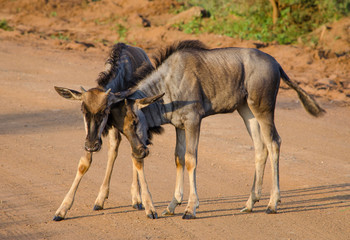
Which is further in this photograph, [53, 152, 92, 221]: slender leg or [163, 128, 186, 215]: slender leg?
[163, 128, 186, 215]: slender leg

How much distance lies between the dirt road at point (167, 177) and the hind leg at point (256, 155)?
0.64 ft

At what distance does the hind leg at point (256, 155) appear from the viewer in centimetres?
771

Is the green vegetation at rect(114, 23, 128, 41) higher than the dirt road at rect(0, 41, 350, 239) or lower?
lower

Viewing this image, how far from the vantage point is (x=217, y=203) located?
787cm

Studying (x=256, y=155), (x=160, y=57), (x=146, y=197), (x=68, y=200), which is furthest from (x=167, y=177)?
(x=68, y=200)

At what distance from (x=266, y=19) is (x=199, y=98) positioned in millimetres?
15823

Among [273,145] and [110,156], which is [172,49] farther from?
[273,145]

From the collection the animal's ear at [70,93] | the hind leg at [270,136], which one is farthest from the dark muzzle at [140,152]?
the hind leg at [270,136]

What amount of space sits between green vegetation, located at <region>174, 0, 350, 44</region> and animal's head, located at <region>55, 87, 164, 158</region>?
14222mm

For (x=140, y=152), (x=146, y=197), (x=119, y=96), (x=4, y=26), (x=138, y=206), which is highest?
(x=119, y=96)

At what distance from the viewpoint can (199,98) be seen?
295 inches

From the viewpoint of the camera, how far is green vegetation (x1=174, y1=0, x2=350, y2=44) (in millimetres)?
21016

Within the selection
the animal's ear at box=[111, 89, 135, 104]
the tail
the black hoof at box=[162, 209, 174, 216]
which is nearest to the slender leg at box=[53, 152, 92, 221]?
the animal's ear at box=[111, 89, 135, 104]

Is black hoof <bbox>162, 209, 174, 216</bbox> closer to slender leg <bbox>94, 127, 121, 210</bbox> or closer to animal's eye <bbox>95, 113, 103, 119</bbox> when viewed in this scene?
slender leg <bbox>94, 127, 121, 210</bbox>
